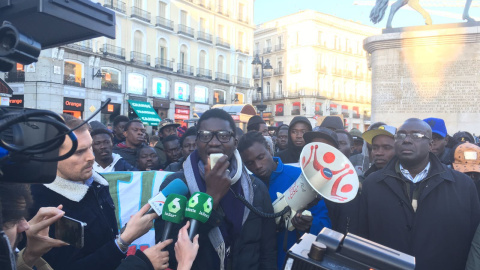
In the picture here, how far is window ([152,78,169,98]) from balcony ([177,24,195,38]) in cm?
478

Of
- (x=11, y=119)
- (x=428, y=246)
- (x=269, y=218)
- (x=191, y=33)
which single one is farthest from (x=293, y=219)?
(x=191, y=33)

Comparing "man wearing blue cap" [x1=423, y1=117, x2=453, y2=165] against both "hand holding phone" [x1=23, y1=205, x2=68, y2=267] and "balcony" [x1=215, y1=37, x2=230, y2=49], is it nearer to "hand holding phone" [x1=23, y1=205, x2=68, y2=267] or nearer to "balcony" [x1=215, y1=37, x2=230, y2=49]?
"hand holding phone" [x1=23, y1=205, x2=68, y2=267]

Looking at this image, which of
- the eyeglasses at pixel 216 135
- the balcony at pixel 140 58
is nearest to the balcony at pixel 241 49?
the balcony at pixel 140 58

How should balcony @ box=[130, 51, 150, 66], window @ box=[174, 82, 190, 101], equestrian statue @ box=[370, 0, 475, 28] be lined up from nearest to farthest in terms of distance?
1. equestrian statue @ box=[370, 0, 475, 28]
2. balcony @ box=[130, 51, 150, 66]
3. window @ box=[174, 82, 190, 101]

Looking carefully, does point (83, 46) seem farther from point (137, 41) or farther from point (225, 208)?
point (225, 208)

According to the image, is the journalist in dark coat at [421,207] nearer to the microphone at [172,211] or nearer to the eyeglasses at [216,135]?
the eyeglasses at [216,135]

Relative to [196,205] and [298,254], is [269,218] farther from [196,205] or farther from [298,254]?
[298,254]

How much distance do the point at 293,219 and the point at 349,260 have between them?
145 cm

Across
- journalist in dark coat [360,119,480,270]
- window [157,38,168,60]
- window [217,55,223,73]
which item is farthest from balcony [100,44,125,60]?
journalist in dark coat [360,119,480,270]

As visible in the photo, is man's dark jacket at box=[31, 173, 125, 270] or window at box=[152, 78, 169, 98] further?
window at box=[152, 78, 169, 98]

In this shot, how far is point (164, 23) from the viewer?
32.5m

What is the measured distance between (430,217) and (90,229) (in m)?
2.46

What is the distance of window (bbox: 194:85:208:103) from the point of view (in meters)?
35.5

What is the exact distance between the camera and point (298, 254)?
4.07ft
